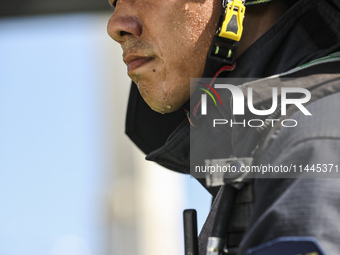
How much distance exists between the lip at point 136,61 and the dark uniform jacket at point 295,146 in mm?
214

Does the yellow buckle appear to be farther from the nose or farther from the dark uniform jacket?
the nose

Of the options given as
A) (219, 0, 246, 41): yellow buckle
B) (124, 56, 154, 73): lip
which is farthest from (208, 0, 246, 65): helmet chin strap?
(124, 56, 154, 73): lip

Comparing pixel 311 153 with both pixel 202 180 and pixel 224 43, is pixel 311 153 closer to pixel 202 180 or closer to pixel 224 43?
pixel 224 43

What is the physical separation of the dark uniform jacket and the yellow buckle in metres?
0.11

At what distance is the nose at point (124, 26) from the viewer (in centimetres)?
246

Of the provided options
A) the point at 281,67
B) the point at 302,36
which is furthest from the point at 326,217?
the point at 302,36

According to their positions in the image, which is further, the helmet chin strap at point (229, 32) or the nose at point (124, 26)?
the nose at point (124, 26)

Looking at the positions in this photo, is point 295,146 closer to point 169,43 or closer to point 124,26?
point 169,43

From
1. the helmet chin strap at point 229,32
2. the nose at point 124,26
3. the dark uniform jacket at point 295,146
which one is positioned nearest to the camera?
the dark uniform jacket at point 295,146

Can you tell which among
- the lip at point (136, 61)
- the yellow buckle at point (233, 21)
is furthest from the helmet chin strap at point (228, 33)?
the lip at point (136, 61)

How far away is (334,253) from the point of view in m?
1.48

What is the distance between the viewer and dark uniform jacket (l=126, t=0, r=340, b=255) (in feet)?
4.95

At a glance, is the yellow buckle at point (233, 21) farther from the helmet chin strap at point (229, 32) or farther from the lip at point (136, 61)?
the lip at point (136, 61)

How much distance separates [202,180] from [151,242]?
704 centimetres
